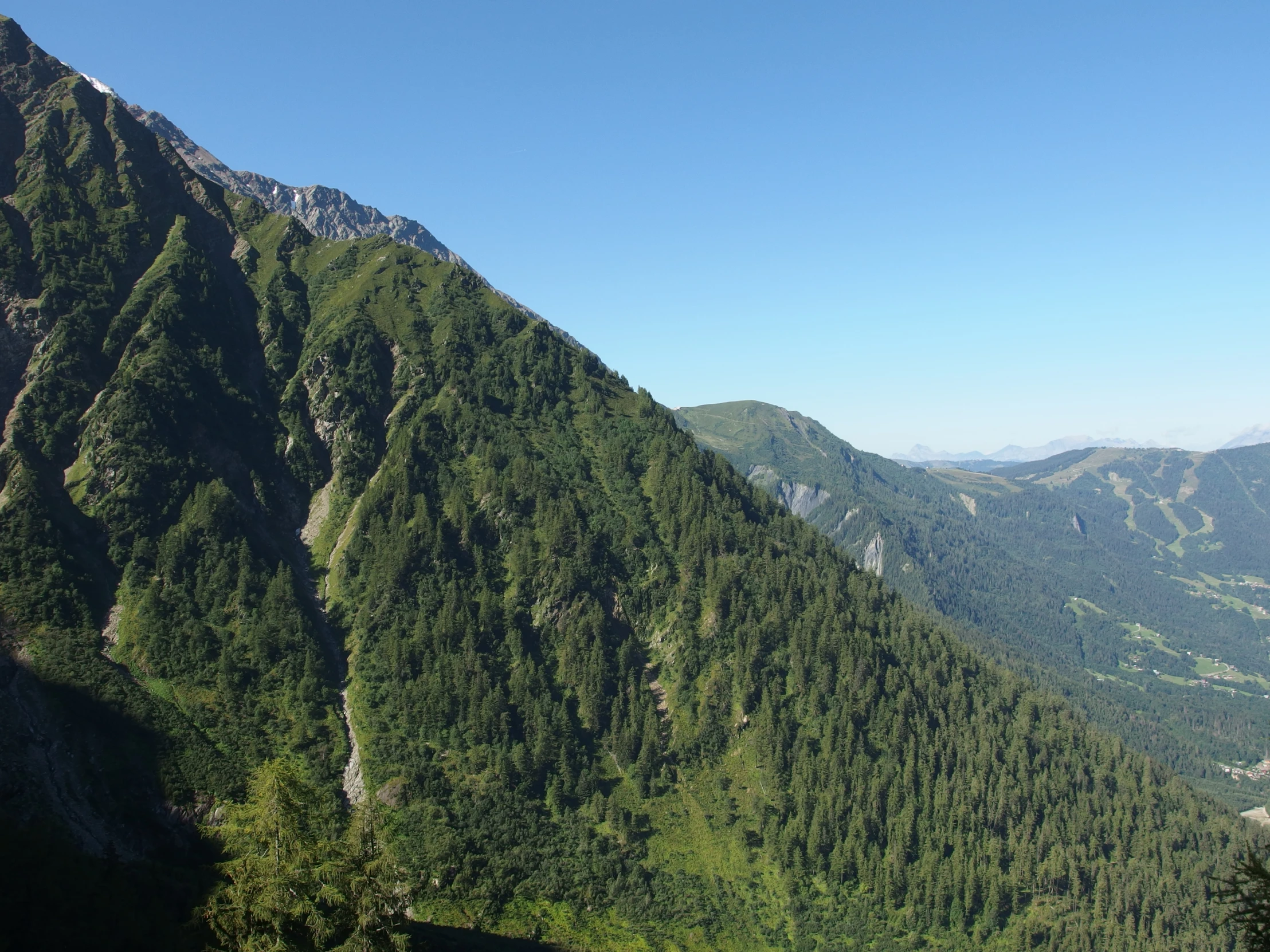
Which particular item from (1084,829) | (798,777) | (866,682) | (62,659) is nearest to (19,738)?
(62,659)

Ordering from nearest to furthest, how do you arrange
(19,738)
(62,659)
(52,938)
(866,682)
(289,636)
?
(52,938)
(19,738)
(62,659)
(289,636)
(866,682)

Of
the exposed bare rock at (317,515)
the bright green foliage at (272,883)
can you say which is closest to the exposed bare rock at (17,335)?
the exposed bare rock at (317,515)

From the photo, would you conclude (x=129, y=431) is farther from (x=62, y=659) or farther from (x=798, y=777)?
(x=798, y=777)

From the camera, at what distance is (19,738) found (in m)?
99.8

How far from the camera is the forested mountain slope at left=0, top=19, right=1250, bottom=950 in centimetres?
12688

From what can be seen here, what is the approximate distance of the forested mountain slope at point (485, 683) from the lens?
4995 inches

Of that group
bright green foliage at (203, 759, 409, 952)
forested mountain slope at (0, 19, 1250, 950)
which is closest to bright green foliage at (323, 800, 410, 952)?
bright green foliage at (203, 759, 409, 952)

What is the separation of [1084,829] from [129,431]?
222 meters

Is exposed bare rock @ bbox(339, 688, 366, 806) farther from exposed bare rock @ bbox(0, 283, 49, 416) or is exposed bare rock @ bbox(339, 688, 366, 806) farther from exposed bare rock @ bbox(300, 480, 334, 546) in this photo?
exposed bare rock @ bbox(0, 283, 49, 416)

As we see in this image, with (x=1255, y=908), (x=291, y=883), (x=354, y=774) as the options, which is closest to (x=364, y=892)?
(x=291, y=883)

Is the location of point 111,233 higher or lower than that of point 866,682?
higher

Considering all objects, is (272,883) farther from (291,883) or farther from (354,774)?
(354,774)

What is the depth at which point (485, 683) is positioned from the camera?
509 ft

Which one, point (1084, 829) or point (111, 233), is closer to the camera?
point (1084, 829)
